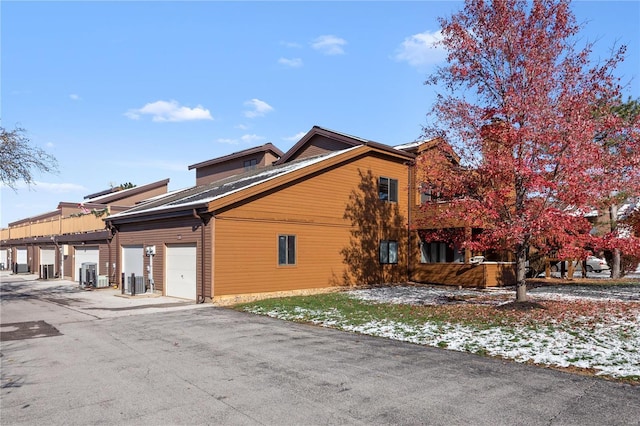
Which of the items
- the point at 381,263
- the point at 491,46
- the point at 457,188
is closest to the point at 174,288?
the point at 381,263

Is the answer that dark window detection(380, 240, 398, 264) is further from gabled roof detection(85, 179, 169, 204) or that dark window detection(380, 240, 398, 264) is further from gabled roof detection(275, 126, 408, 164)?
gabled roof detection(85, 179, 169, 204)

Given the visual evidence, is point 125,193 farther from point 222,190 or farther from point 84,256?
point 222,190

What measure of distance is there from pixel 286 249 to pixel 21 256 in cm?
3965

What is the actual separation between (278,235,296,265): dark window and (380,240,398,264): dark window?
6.33 m

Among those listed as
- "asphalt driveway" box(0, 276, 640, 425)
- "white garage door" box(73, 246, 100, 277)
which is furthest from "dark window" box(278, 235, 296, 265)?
"white garage door" box(73, 246, 100, 277)

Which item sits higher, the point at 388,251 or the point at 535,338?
the point at 388,251

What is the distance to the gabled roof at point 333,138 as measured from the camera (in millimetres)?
24487

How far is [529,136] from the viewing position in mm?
13320

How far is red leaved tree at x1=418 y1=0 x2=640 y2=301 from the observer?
13242mm

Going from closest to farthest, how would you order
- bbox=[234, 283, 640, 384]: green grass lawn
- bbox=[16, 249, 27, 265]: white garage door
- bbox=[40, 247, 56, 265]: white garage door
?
bbox=[234, 283, 640, 384]: green grass lawn
bbox=[40, 247, 56, 265]: white garage door
bbox=[16, 249, 27, 265]: white garage door

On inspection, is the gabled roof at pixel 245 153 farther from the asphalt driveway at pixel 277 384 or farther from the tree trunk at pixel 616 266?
the asphalt driveway at pixel 277 384

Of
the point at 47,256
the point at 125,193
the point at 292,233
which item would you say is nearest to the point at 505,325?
the point at 292,233

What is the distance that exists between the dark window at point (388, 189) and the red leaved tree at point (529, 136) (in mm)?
9274

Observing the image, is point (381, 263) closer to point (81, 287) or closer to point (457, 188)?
point (457, 188)
